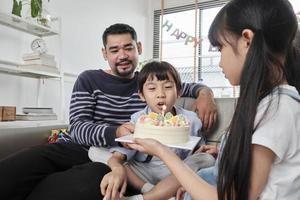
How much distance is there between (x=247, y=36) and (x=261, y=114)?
0.61 feet

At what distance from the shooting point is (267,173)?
672mm

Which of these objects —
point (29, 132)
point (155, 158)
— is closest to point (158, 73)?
point (155, 158)

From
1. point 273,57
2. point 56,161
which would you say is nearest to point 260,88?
point 273,57

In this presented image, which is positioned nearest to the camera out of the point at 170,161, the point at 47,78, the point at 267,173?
the point at 267,173

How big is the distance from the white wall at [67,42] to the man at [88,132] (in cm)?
125

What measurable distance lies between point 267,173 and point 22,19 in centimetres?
214

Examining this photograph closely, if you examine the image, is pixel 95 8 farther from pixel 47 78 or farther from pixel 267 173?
pixel 267 173

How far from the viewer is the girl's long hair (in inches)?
26.4

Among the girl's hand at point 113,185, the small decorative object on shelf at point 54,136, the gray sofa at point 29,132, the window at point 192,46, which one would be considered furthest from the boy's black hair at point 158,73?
the window at point 192,46

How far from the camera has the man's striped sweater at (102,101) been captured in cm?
143

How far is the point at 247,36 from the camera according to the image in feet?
2.33

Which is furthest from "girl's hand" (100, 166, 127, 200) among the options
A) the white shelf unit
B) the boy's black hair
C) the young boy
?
the white shelf unit

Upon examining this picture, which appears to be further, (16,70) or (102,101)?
(16,70)

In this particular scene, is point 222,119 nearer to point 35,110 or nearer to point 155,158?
point 155,158
